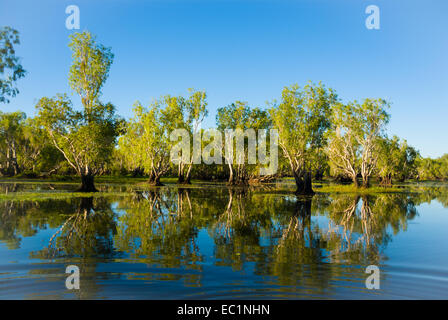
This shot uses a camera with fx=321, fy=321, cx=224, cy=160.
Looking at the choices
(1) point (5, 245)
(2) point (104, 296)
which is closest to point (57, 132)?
(1) point (5, 245)

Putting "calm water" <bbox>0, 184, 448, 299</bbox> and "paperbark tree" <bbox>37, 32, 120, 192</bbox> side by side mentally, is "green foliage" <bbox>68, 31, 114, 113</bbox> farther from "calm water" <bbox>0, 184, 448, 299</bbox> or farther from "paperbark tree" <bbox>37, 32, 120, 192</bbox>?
"calm water" <bbox>0, 184, 448, 299</bbox>

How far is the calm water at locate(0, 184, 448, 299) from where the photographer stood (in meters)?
6.06

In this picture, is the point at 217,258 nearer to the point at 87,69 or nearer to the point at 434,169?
the point at 87,69

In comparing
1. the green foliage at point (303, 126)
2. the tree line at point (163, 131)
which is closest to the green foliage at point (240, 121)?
the tree line at point (163, 131)

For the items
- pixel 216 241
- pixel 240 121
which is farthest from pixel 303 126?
pixel 216 241

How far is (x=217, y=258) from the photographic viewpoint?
27.0ft

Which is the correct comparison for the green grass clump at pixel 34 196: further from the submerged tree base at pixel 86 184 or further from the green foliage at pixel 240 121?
the green foliage at pixel 240 121

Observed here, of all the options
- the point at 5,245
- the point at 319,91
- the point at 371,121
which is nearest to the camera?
the point at 5,245

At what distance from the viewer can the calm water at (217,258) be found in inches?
239

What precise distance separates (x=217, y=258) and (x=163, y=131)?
144 feet

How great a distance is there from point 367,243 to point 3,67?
18.4 m

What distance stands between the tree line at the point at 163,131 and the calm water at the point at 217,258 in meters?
10.6
